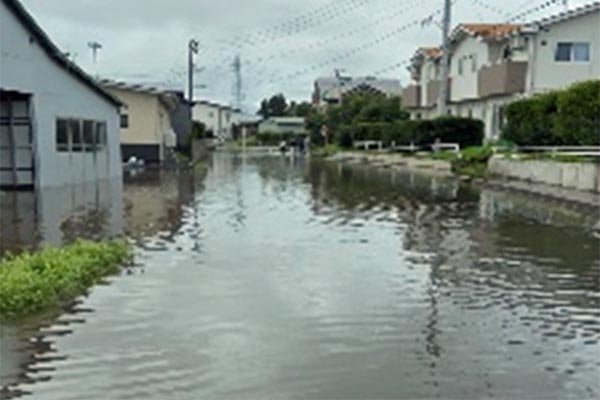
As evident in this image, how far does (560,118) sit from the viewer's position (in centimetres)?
2870

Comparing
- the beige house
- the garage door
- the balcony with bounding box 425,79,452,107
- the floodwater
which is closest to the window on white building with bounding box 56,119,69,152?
the garage door

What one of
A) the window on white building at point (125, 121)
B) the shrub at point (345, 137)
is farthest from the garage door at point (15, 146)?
the shrub at point (345, 137)

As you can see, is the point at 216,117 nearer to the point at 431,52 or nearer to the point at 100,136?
the point at 431,52

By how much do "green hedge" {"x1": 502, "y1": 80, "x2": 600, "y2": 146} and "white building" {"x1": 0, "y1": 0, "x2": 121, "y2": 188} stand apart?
51.4 feet

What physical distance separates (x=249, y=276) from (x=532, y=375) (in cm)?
500

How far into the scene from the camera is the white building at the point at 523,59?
4269cm

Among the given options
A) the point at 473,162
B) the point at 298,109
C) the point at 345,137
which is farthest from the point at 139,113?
the point at 298,109

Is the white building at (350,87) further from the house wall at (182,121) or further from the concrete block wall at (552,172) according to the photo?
the concrete block wall at (552,172)

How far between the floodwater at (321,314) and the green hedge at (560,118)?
9517 mm

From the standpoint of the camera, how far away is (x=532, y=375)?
681 cm

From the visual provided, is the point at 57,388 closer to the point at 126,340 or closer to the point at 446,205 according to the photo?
the point at 126,340

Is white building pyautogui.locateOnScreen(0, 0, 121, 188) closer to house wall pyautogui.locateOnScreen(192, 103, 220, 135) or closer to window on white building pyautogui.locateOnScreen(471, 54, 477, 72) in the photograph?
window on white building pyautogui.locateOnScreen(471, 54, 477, 72)

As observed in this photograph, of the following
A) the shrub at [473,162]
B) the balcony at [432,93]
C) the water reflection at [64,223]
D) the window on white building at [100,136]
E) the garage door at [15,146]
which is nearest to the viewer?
the water reflection at [64,223]

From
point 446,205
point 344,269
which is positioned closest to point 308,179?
point 446,205
